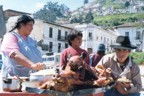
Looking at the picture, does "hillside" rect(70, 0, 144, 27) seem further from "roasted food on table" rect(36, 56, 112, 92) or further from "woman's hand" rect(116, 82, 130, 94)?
"roasted food on table" rect(36, 56, 112, 92)

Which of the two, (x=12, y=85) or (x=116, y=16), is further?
(x=116, y=16)

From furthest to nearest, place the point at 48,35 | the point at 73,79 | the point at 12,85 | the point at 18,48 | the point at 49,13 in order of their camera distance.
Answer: the point at 49,13 → the point at 48,35 → the point at 18,48 → the point at 12,85 → the point at 73,79

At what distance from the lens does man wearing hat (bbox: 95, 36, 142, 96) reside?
3858 mm

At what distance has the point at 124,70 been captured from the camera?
4195 millimetres

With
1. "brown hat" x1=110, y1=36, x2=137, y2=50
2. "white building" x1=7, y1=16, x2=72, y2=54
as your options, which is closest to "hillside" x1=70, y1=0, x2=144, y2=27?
"white building" x1=7, y1=16, x2=72, y2=54

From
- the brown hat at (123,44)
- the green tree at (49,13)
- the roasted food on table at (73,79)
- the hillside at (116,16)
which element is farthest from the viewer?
the green tree at (49,13)

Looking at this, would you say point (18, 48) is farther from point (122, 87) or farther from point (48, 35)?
point (48, 35)

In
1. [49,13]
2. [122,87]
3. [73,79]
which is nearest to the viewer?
[73,79]

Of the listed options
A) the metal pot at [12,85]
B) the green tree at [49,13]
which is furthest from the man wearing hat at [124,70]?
the green tree at [49,13]

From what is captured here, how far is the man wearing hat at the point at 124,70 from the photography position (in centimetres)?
386

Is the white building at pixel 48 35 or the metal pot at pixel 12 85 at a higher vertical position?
the metal pot at pixel 12 85

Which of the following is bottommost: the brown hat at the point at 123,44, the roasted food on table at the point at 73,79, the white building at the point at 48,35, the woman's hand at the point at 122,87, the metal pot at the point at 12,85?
the white building at the point at 48,35

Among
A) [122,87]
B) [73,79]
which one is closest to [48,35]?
[122,87]

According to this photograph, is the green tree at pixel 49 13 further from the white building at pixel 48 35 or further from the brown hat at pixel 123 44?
the brown hat at pixel 123 44
